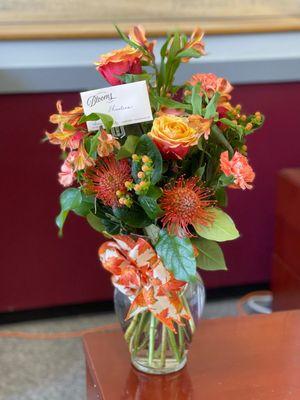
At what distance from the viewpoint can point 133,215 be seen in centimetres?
87

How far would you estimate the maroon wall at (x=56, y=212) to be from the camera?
171cm

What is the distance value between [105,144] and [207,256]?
0.84 feet

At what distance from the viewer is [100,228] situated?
97 centimetres

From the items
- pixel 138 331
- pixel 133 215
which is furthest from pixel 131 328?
pixel 133 215

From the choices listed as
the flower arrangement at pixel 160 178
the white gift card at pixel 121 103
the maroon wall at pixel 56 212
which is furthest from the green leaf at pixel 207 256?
the maroon wall at pixel 56 212

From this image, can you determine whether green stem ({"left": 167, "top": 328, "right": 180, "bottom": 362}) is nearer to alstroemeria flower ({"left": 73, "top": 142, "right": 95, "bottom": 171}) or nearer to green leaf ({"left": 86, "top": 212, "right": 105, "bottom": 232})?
green leaf ({"left": 86, "top": 212, "right": 105, "bottom": 232})

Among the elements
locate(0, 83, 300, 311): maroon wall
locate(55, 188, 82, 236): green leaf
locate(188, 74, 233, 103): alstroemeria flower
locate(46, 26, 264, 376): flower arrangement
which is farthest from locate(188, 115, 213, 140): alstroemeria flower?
locate(0, 83, 300, 311): maroon wall

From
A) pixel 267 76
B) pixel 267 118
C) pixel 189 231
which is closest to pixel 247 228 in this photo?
pixel 267 118

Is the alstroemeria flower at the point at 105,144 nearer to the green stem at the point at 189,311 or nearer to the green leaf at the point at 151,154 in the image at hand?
the green leaf at the point at 151,154

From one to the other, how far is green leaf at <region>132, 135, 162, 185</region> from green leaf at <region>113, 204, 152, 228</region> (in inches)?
2.2

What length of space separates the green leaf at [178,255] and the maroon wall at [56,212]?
944 mm

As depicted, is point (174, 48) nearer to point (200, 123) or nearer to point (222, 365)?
point (200, 123)

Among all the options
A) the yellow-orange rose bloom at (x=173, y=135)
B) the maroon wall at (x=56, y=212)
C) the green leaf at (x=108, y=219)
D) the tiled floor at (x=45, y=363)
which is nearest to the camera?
the yellow-orange rose bloom at (x=173, y=135)

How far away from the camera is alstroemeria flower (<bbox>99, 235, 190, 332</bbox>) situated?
907 mm
